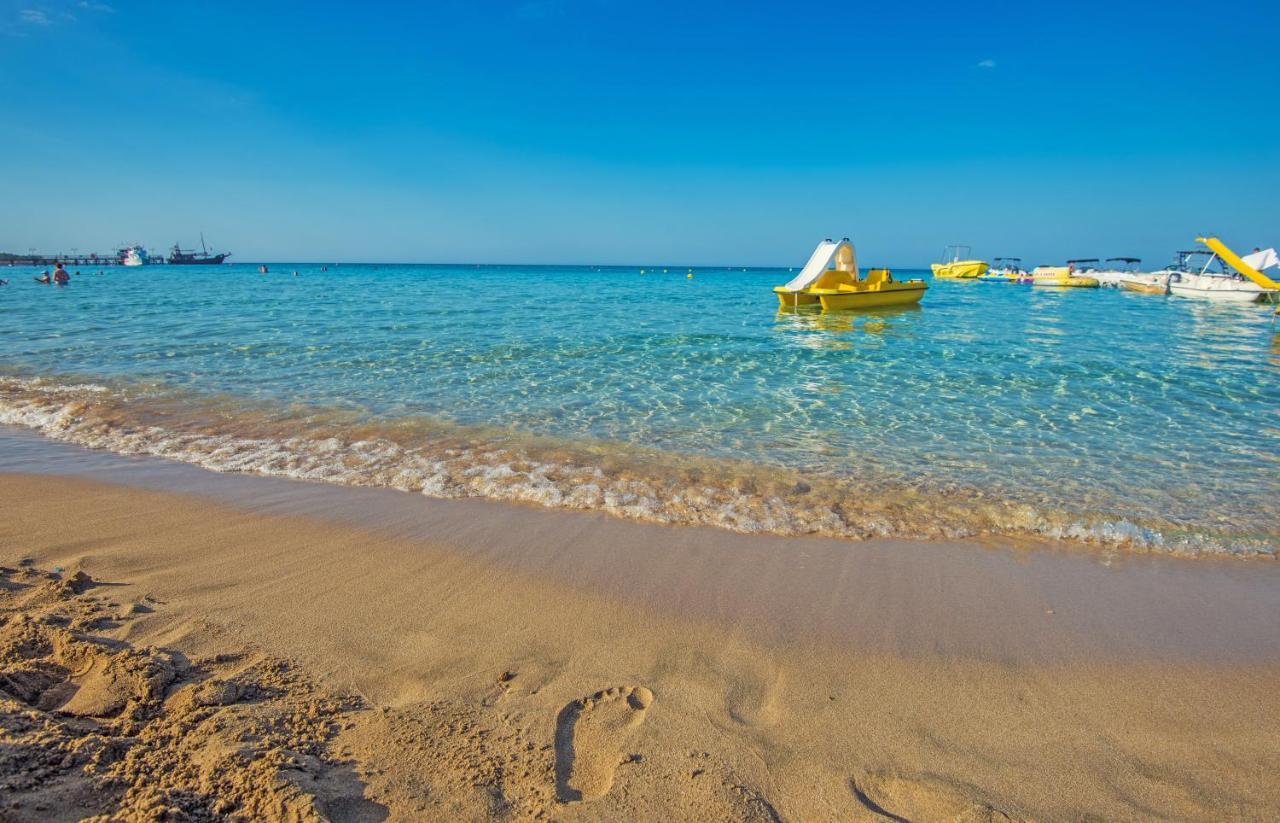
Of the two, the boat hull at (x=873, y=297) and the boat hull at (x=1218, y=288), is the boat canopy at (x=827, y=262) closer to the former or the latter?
the boat hull at (x=873, y=297)

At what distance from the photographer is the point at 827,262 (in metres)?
22.5

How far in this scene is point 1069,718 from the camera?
2.63m

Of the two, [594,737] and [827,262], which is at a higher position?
[827,262]

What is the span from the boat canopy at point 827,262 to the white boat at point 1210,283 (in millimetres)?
23579

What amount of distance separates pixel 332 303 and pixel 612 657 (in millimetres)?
28331

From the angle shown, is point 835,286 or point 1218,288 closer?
point 835,286

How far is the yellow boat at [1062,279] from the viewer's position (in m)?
56.5

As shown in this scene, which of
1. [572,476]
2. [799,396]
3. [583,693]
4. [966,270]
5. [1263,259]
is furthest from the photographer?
[966,270]

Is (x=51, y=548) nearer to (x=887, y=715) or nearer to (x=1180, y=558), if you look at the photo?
(x=887, y=715)

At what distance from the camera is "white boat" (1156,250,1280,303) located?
1344 inches

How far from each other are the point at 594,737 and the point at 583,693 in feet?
0.94

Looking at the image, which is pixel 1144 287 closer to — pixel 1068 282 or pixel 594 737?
pixel 1068 282

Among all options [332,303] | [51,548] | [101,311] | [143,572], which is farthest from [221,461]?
[332,303]

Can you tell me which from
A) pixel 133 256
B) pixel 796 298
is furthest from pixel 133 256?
pixel 796 298
